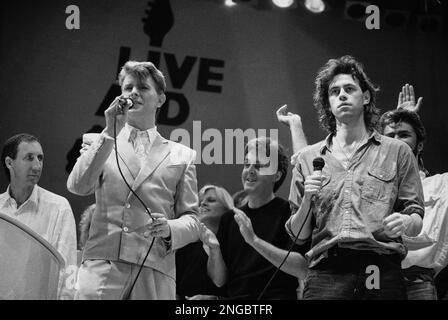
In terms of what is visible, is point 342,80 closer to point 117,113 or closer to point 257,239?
point 257,239

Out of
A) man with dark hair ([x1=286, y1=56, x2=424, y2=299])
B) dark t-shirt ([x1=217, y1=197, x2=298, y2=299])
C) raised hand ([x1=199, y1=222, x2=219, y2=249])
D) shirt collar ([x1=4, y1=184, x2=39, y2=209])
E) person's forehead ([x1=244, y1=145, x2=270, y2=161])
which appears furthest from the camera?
person's forehead ([x1=244, y1=145, x2=270, y2=161])

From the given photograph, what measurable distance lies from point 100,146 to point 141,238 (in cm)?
42

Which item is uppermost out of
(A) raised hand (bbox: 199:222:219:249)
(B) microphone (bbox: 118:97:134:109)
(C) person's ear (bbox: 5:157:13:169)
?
(B) microphone (bbox: 118:97:134:109)

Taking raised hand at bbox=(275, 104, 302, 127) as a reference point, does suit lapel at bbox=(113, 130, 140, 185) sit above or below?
below

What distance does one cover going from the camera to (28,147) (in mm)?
3799

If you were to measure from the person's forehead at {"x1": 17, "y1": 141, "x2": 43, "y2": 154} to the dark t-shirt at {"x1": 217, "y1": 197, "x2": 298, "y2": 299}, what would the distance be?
1.03 metres

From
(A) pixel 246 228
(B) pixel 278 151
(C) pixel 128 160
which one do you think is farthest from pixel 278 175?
(C) pixel 128 160

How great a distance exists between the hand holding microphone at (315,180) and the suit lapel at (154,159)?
66 centimetres

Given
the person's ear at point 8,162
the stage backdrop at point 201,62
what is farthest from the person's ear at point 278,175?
the person's ear at point 8,162

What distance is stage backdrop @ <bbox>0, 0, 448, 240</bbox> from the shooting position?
157 inches

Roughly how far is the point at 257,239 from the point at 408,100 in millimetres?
1226

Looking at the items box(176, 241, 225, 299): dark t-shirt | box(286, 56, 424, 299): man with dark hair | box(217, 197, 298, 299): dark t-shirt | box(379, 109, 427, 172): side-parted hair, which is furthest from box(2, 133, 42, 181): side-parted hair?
box(379, 109, 427, 172): side-parted hair

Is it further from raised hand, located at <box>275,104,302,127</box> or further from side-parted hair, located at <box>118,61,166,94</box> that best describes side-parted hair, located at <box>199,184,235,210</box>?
side-parted hair, located at <box>118,61,166,94</box>
